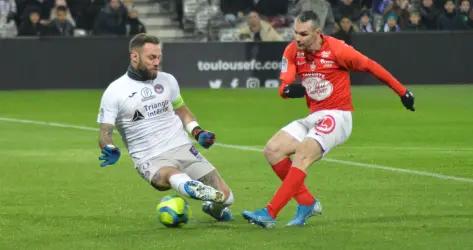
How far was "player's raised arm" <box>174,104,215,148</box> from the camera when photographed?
37.8 ft

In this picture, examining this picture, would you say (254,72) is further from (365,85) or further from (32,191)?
(32,191)

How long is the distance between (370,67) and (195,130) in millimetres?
1635

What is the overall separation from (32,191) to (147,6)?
19.6m

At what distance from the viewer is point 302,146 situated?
1164 centimetres

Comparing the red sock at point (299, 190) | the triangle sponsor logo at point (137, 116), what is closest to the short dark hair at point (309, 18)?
the red sock at point (299, 190)


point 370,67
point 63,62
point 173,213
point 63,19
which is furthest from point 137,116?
point 63,19

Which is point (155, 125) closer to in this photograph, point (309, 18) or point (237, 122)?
point (309, 18)

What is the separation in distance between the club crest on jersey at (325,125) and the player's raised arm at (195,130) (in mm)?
955

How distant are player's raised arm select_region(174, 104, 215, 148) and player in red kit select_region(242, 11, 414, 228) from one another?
651mm

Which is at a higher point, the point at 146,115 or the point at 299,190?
the point at 146,115

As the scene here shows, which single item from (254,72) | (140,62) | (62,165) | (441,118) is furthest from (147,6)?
(140,62)

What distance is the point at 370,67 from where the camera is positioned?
11.7 m

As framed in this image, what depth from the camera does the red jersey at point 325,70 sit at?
11.8m

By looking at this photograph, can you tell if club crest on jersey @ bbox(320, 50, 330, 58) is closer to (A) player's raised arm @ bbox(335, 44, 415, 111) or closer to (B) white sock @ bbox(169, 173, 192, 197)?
(A) player's raised arm @ bbox(335, 44, 415, 111)
